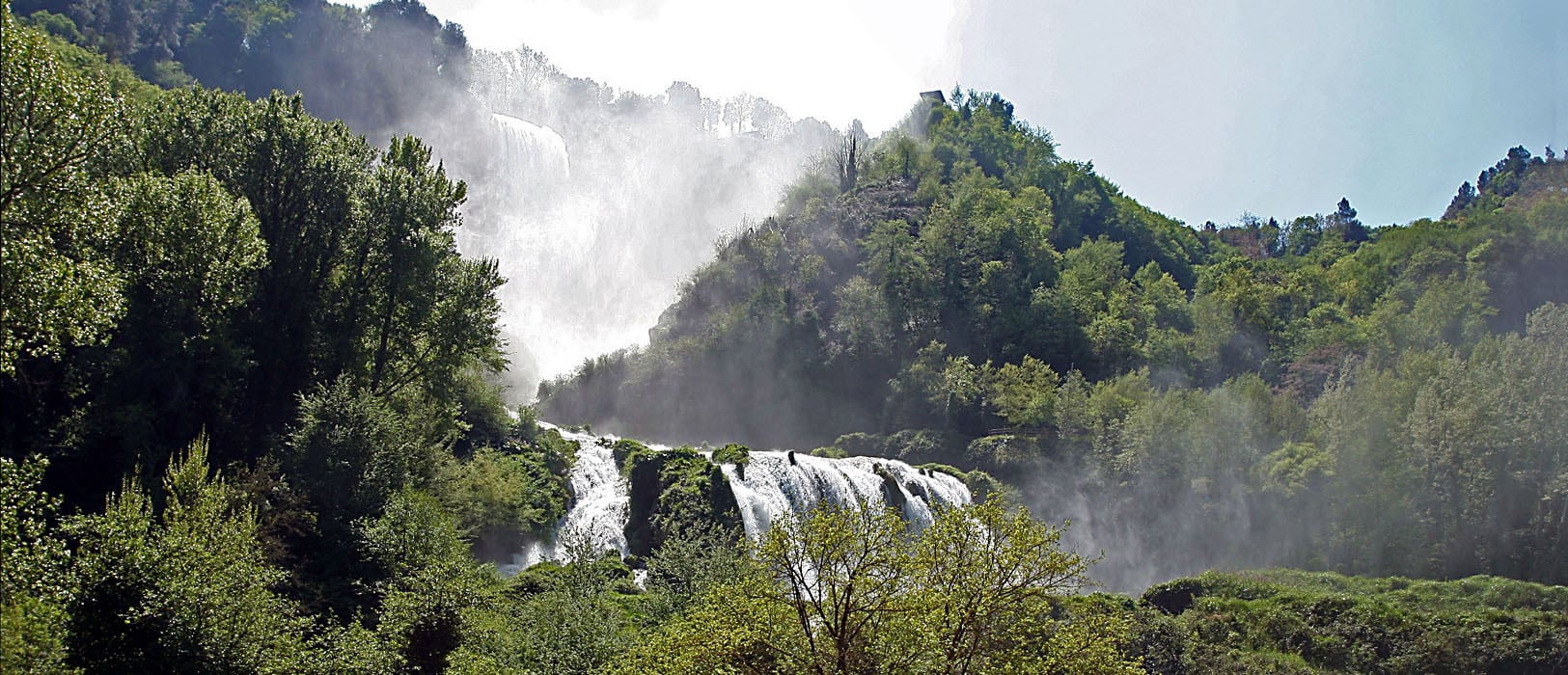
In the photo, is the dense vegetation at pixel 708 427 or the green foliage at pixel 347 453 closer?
the dense vegetation at pixel 708 427

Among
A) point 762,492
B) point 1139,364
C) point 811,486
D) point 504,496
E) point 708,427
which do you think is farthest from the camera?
point 708,427

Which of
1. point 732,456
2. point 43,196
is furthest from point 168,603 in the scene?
point 732,456

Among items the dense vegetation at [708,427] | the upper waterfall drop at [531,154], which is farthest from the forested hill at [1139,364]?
the upper waterfall drop at [531,154]

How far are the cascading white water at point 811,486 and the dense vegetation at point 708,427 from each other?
2.09 meters

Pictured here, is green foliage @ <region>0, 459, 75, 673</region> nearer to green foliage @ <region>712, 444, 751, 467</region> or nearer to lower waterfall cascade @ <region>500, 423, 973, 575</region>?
lower waterfall cascade @ <region>500, 423, 973, 575</region>

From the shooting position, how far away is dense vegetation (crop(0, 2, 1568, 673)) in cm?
1998

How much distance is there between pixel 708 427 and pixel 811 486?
48281 millimetres

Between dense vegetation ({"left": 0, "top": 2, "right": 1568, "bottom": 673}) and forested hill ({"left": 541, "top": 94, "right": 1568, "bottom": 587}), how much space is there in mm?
362

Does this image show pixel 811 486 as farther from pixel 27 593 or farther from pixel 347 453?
pixel 27 593

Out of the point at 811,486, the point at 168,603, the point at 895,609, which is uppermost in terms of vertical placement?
the point at 811,486

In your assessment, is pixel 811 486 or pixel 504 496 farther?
pixel 811 486

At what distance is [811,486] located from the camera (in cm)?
5488

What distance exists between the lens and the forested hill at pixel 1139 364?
58125mm

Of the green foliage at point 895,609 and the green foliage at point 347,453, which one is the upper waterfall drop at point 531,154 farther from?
the green foliage at point 895,609
